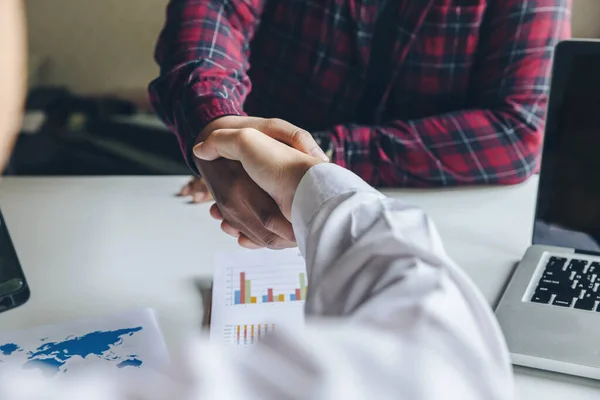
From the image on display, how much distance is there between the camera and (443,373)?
251mm

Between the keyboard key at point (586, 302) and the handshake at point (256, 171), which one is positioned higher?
the handshake at point (256, 171)

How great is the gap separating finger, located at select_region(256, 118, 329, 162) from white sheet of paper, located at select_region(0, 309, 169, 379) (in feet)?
0.70

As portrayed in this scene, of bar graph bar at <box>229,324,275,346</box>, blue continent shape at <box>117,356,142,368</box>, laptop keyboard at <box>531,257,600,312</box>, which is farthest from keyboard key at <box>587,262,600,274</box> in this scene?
blue continent shape at <box>117,356,142,368</box>

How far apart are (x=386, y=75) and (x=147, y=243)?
1.62ft

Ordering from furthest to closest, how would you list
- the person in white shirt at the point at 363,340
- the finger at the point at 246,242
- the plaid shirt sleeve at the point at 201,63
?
1. the plaid shirt sleeve at the point at 201,63
2. the finger at the point at 246,242
3. the person in white shirt at the point at 363,340

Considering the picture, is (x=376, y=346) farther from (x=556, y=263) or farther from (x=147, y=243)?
(x=147, y=243)

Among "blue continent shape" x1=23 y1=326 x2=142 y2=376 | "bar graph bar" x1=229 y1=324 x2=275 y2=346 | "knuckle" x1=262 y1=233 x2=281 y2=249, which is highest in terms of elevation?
"knuckle" x1=262 y1=233 x2=281 y2=249

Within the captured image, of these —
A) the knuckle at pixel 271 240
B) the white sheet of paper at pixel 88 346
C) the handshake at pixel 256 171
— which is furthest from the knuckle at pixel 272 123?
the white sheet of paper at pixel 88 346

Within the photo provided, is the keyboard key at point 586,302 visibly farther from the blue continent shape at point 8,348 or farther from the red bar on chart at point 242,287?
the blue continent shape at point 8,348

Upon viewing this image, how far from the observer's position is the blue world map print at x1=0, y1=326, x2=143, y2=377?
564 mm

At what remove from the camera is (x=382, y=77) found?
3.49 feet

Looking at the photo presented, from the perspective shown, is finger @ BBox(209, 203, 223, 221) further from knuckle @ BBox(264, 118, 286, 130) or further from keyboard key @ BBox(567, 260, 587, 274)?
keyboard key @ BBox(567, 260, 587, 274)

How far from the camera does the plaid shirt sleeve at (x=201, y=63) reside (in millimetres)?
806

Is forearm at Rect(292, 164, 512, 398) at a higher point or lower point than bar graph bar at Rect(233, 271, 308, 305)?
higher
